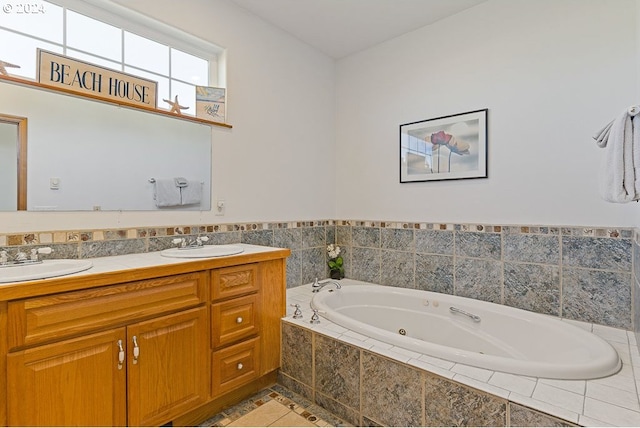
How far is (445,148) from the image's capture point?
2496 millimetres

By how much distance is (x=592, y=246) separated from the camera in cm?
191

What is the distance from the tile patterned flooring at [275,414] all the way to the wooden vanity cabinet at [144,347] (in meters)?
0.06

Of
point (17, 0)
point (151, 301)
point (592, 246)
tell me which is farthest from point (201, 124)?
point (592, 246)

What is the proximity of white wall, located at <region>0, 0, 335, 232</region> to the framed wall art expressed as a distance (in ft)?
2.74

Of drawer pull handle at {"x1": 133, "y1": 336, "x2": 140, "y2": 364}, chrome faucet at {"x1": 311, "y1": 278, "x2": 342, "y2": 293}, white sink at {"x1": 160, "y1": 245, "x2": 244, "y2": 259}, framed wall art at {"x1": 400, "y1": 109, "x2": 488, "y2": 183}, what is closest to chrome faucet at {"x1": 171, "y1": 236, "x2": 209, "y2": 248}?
white sink at {"x1": 160, "y1": 245, "x2": 244, "y2": 259}

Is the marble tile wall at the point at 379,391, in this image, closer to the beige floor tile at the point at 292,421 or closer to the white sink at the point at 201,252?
the beige floor tile at the point at 292,421

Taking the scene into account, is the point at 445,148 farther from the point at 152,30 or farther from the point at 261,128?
the point at 152,30

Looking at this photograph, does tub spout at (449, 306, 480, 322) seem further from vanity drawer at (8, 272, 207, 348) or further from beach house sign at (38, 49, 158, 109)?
beach house sign at (38, 49, 158, 109)

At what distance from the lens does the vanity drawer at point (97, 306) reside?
113 cm

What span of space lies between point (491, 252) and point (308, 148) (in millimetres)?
1760

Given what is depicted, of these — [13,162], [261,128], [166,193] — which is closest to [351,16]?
[261,128]

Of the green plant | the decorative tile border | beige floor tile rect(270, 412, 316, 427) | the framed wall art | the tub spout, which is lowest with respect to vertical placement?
beige floor tile rect(270, 412, 316, 427)

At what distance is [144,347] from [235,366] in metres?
0.55

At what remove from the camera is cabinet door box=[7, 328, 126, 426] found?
111cm
